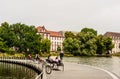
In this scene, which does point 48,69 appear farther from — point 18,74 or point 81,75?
point 18,74

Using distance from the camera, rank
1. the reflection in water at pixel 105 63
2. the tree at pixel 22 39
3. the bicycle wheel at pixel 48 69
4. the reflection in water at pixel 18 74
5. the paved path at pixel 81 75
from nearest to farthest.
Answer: the paved path at pixel 81 75, the bicycle wheel at pixel 48 69, the reflection in water at pixel 18 74, the reflection in water at pixel 105 63, the tree at pixel 22 39

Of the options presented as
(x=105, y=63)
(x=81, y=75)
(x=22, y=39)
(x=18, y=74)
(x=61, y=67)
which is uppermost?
(x=22, y=39)

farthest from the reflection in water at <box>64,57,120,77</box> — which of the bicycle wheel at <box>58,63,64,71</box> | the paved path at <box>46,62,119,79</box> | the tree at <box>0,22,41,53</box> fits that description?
the tree at <box>0,22,41,53</box>

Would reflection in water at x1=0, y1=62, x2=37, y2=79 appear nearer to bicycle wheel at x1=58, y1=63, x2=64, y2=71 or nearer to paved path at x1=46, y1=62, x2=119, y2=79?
bicycle wheel at x1=58, y1=63, x2=64, y2=71

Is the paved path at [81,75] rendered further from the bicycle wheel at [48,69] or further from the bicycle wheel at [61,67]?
the bicycle wheel at [61,67]

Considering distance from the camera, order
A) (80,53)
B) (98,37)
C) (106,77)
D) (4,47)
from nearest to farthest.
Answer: (106,77)
(4,47)
(80,53)
(98,37)

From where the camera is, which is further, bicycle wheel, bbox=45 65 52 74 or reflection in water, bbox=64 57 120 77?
reflection in water, bbox=64 57 120 77

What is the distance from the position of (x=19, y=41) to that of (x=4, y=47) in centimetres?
971

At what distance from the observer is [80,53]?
125938 mm

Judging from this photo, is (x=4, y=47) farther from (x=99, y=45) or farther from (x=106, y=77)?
(x=106, y=77)

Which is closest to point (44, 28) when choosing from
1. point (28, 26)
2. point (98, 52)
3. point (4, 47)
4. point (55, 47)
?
point (55, 47)

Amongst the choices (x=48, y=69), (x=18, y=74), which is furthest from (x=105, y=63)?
(x=48, y=69)

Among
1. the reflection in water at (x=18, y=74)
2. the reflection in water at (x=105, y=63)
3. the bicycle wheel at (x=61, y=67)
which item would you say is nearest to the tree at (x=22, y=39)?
the reflection in water at (x=105, y=63)

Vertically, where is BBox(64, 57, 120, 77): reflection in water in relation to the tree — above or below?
below
